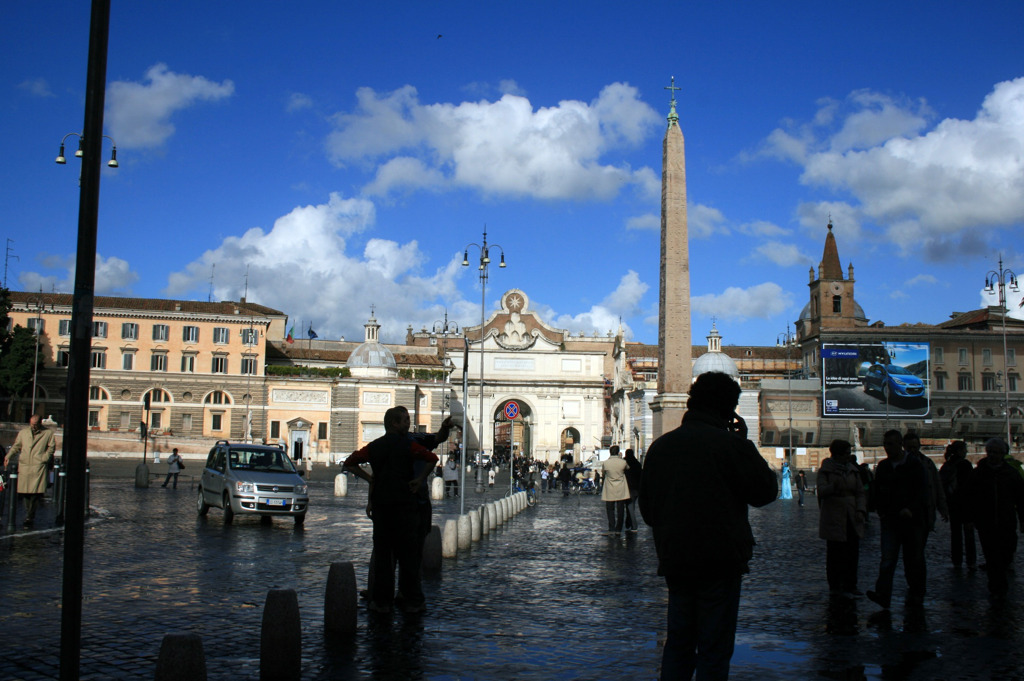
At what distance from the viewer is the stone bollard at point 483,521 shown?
16.0m

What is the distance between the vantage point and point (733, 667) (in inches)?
259

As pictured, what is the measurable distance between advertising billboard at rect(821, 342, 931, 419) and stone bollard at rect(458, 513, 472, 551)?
45213mm

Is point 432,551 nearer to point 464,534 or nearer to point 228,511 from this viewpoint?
point 464,534

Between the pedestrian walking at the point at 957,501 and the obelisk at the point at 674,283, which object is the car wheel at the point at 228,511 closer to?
the pedestrian walking at the point at 957,501

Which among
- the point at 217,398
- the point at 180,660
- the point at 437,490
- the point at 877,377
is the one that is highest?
the point at 877,377

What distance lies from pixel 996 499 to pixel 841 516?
84.4 inches

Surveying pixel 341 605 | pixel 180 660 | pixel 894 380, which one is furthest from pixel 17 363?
pixel 180 660

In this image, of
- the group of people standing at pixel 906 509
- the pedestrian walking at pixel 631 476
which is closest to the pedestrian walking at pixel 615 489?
the pedestrian walking at pixel 631 476

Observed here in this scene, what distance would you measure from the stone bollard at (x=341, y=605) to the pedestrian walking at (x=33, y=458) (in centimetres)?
915

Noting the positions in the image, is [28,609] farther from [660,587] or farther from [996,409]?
[996,409]

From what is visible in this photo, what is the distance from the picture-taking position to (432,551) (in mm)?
11336

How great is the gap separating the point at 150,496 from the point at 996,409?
60.9 m

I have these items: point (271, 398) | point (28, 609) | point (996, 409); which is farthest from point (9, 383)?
point (996, 409)

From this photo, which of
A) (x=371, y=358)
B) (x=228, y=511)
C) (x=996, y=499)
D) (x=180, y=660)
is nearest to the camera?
(x=180, y=660)
